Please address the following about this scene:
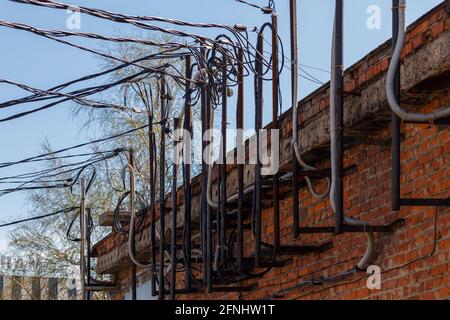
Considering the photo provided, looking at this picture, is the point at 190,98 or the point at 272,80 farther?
the point at 190,98

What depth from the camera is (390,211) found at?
7324mm

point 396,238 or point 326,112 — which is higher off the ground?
point 326,112

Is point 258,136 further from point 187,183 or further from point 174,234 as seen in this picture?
point 174,234

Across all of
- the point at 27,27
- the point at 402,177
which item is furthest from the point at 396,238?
the point at 27,27

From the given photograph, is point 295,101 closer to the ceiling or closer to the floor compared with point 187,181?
closer to the ceiling

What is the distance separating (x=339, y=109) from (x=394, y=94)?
2.05ft

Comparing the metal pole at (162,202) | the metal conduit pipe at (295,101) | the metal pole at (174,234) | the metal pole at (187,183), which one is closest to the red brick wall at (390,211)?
the metal conduit pipe at (295,101)

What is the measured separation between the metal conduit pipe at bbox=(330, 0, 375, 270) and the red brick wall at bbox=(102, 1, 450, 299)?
258 mm

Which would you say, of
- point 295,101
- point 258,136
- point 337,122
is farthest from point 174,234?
point 337,122

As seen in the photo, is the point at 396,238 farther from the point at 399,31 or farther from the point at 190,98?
the point at 190,98

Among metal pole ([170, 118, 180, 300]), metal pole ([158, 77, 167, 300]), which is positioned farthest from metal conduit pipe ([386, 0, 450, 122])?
metal pole ([158, 77, 167, 300])
